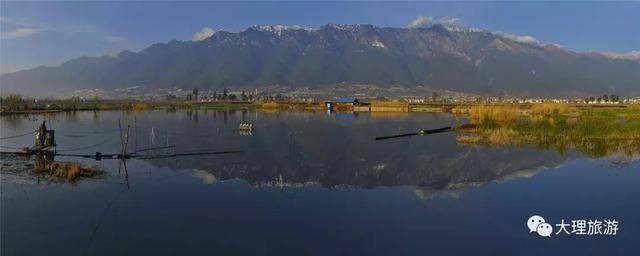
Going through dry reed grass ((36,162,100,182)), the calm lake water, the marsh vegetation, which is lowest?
the calm lake water

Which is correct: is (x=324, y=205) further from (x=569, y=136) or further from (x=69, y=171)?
(x=569, y=136)

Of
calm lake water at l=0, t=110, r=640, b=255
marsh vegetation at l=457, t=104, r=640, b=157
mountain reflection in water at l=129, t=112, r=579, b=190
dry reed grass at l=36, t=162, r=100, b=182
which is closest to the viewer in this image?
calm lake water at l=0, t=110, r=640, b=255

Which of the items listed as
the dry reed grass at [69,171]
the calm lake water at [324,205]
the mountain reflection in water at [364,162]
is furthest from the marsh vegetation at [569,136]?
the dry reed grass at [69,171]

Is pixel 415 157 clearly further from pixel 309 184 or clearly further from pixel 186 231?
pixel 186 231

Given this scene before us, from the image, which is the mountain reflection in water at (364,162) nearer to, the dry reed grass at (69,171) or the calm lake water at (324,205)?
the calm lake water at (324,205)

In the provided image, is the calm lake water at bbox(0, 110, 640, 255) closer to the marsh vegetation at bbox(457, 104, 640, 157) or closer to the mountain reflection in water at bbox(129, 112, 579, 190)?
the mountain reflection in water at bbox(129, 112, 579, 190)

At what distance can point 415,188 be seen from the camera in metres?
18.2

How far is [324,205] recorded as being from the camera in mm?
15172

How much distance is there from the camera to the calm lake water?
11.3m

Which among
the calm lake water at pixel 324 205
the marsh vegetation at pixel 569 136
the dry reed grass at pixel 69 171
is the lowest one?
the calm lake water at pixel 324 205

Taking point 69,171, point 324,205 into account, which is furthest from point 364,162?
point 69,171

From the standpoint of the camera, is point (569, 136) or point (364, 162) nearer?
point (364, 162)

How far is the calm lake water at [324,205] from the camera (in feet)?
37.0

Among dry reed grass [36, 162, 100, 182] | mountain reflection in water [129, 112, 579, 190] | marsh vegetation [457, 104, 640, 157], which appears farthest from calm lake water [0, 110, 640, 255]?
marsh vegetation [457, 104, 640, 157]
